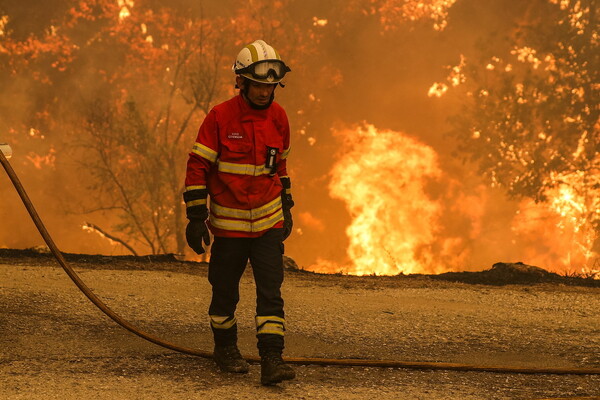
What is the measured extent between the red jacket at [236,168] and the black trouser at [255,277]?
0.09m

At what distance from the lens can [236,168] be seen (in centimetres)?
431

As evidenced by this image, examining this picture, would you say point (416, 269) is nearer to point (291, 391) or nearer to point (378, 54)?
point (378, 54)

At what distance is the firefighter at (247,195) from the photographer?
168 inches

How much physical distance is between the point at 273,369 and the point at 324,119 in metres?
17.6

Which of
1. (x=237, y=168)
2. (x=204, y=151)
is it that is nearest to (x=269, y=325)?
(x=237, y=168)

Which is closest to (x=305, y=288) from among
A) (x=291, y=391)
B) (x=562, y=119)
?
(x=291, y=391)

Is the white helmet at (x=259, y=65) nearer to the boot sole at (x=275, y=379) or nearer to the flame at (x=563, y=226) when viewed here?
the boot sole at (x=275, y=379)

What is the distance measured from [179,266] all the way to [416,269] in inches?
478

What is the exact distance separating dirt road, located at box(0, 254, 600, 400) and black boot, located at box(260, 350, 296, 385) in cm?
6

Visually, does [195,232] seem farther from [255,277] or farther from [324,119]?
[324,119]

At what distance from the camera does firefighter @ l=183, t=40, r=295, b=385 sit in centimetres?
427

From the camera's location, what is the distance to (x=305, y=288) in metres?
8.20

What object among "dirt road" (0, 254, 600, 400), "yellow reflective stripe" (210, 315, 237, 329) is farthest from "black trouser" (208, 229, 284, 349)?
"dirt road" (0, 254, 600, 400)

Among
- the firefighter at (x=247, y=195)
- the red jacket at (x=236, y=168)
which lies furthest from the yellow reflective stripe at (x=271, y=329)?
the red jacket at (x=236, y=168)
